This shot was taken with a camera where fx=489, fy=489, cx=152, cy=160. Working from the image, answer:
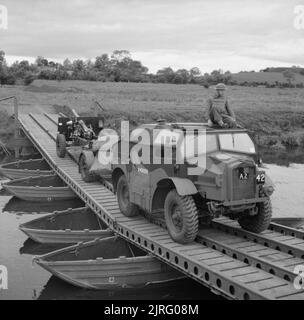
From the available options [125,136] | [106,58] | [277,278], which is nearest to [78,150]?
[125,136]

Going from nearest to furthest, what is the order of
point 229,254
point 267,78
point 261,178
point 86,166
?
point 261,178
point 229,254
point 86,166
point 267,78

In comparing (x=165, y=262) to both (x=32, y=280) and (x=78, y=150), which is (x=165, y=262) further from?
(x=78, y=150)

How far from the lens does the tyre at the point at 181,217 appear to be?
298 inches

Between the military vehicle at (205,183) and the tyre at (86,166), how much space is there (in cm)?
420

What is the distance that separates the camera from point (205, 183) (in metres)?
7.56

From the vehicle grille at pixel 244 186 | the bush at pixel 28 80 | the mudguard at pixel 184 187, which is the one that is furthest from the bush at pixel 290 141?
the bush at pixel 28 80

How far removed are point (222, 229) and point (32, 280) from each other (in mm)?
3631

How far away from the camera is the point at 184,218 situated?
760cm

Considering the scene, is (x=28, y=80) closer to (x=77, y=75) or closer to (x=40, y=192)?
(x=77, y=75)

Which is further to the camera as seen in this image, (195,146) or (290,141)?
(290,141)

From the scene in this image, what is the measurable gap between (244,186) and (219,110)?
1.81 m

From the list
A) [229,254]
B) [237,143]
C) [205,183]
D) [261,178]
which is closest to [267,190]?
Result: [261,178]

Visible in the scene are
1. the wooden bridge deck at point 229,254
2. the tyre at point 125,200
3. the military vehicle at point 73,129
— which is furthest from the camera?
the military vehicle at point 73,129

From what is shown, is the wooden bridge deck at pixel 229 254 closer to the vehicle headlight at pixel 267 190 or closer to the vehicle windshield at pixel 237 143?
the vehicle headlight at pixel 267 190
